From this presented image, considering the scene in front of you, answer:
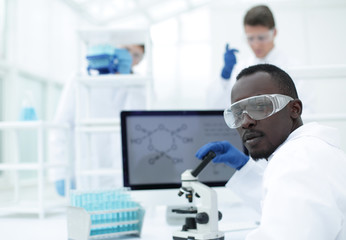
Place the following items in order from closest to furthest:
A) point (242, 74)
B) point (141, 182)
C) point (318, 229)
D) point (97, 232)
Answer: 1. point (318, 229)
2. point (242, 74)
3. point (97, 232)
4. point (141, 182)

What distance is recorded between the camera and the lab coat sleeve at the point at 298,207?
0.69 meters

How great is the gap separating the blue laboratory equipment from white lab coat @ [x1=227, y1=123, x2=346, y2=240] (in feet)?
2.00

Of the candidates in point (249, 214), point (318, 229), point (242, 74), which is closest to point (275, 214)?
point (318, 229)

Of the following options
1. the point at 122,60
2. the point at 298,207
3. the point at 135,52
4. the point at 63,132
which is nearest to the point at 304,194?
the point at 298,207

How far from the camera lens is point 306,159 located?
74cm

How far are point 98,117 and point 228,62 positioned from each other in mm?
831

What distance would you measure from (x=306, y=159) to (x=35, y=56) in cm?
406

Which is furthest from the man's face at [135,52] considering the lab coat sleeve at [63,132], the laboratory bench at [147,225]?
the laboratory bench at [147,225]

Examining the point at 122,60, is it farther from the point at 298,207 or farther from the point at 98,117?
the point at 298,207

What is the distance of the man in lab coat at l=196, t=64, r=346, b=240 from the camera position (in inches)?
27.2

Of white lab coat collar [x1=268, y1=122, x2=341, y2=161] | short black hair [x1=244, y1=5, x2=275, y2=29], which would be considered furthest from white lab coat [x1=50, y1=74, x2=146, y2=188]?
white lab coat collar [x1=268, y1=122, x2=341, y2=161]

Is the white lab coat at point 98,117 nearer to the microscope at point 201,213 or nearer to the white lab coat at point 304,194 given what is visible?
the microscope at point 201,213

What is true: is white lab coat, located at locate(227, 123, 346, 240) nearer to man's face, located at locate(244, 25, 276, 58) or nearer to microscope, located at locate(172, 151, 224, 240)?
microscope, located at locate(172, 151, 224, 240)

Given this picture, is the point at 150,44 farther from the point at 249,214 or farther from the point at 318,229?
the point at 318,229
